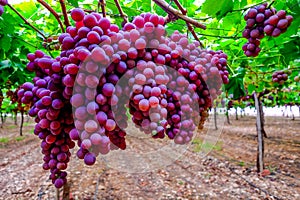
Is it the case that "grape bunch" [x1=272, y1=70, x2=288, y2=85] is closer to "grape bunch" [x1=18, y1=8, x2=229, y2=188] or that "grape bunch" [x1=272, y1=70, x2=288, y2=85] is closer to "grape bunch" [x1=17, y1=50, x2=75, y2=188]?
"grape bunch" [x1=18, y1=8, x2=229, y2=188]

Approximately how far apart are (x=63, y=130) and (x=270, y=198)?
533 cm

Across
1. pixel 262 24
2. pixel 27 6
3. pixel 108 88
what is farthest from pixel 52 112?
pixel 27 6

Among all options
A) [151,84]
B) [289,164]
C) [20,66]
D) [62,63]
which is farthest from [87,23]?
[289,164]

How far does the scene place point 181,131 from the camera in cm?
78

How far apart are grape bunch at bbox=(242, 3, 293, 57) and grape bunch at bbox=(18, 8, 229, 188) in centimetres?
51

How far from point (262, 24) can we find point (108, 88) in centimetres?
86

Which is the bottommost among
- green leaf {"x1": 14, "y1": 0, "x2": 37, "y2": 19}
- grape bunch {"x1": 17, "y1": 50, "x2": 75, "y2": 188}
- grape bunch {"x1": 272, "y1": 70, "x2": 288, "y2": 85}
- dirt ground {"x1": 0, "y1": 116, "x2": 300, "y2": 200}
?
dirt ground {"x1": 0, "y1": 116, "x2": 300, "y2": 200}

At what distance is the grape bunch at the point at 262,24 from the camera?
3.50 feet

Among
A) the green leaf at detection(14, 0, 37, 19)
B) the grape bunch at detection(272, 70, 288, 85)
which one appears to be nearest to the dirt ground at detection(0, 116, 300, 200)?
the grape bunch at detection(272, 70, 288, 85)

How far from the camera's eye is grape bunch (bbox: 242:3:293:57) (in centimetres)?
107

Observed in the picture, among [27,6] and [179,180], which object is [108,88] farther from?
[179,180]

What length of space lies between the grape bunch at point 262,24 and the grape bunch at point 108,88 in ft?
1.69

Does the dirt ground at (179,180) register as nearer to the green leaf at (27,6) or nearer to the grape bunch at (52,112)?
the green leaf at (27,6)

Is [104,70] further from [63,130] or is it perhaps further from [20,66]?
[20,66]
